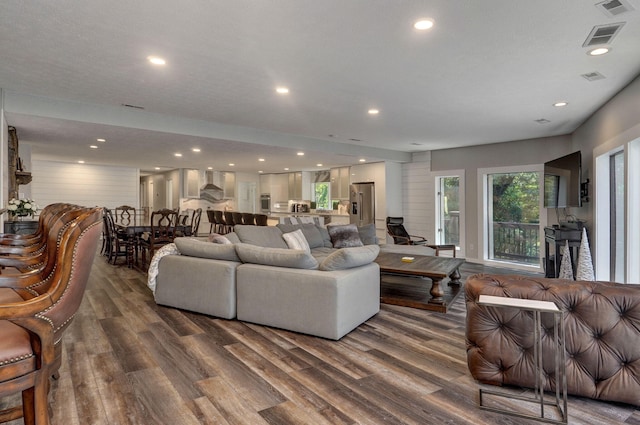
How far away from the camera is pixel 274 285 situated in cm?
338

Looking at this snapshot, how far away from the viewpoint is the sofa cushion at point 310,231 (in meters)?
5.69

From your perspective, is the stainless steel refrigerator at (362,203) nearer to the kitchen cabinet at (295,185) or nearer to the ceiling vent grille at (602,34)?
the kitchen cabinet at (295,185)

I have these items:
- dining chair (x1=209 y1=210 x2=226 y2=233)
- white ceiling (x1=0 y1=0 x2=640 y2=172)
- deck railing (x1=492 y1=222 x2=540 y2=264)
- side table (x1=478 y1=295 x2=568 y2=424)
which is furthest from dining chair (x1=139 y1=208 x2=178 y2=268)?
deck railing (x1=492 y1=222 x2=540 y2=264)

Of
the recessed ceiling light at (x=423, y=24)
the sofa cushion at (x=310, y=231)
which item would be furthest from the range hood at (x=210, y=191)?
the recessed ceiling light at (x=423, y=24)

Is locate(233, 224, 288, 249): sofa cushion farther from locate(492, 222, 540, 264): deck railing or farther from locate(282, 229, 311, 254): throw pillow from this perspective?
locate(492, 222, 540, 264): deck railing

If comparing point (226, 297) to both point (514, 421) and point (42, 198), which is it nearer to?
point (514, 421)

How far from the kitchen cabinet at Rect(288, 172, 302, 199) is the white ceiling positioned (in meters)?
5.82

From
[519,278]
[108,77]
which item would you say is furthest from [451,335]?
[108,77]

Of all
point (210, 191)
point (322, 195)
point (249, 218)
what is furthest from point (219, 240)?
point (210, 191)

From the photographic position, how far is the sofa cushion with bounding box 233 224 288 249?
4.65 metres

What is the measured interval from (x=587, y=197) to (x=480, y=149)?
2.88m

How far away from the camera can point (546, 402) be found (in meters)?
2.06

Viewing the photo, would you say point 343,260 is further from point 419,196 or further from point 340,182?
point 340,182

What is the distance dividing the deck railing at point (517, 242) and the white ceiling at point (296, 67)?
6.82 feet
